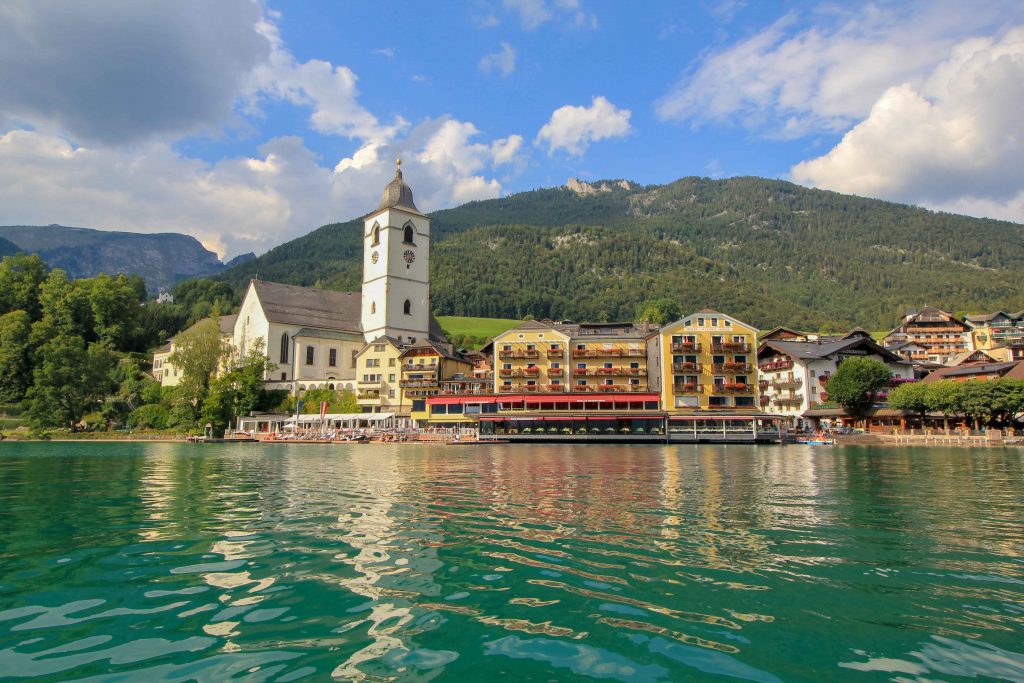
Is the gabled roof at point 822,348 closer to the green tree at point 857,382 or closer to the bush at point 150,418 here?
the green tree at point 857,382

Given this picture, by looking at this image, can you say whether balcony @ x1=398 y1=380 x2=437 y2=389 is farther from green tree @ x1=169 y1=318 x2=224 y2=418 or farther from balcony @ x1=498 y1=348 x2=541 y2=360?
green tree @ x1=169 y1=318 x2=224 y2=418

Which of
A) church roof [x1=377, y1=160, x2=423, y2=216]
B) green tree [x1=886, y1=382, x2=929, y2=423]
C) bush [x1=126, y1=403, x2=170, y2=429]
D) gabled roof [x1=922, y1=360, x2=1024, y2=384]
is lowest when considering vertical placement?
bush [x1=126, y1=403, x2=170, y2=429]

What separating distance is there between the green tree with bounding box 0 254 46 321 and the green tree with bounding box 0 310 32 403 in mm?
17114

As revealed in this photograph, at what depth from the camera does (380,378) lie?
84.1 metres

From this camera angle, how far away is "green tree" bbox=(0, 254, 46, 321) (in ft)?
311

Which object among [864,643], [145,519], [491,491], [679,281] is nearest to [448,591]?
[864,643]

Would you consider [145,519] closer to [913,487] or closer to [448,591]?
[448,591]

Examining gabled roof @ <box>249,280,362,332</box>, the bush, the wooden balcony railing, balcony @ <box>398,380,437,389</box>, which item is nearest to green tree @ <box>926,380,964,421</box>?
the wooden balcony railing

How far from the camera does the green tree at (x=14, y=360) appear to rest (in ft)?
254

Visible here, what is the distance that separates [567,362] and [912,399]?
3659 cm

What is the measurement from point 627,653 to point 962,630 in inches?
166

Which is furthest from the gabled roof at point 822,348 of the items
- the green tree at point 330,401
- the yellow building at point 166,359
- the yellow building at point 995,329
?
the yellow building at point 166,359

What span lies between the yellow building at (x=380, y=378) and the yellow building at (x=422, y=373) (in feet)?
2.68

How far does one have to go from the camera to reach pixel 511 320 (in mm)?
163750
